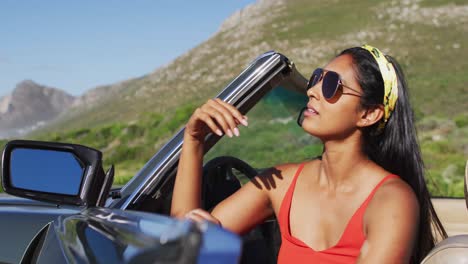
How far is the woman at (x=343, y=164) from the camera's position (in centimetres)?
225

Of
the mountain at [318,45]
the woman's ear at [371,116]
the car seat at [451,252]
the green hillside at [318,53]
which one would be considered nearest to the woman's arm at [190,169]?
the woman's ear at [371,116]

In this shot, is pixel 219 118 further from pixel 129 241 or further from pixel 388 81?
pixel 129 241

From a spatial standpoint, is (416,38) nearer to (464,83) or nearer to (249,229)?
(464,83)

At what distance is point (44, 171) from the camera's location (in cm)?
237

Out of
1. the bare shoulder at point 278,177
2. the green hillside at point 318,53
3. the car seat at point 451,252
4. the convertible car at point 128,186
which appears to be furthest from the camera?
the green hillside at point 318,53

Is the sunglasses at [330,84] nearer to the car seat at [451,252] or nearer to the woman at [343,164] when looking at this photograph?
the woman at [343,164]

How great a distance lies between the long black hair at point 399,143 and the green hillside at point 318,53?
1116 inches

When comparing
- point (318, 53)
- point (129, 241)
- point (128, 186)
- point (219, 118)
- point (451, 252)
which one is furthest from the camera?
point (318, 53)

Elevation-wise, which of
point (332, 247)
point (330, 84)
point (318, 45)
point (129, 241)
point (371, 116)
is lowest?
point (318, 45)

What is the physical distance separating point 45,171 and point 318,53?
7445 cm

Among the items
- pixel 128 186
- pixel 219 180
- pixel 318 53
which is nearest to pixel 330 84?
pixel 219 180

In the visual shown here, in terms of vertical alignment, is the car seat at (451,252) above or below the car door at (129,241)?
below

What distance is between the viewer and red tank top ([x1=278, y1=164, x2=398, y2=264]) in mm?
2201

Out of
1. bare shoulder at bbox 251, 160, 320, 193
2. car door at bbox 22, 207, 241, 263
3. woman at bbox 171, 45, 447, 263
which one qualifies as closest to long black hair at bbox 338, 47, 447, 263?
woman at bbox 171, 45, 447, 263
